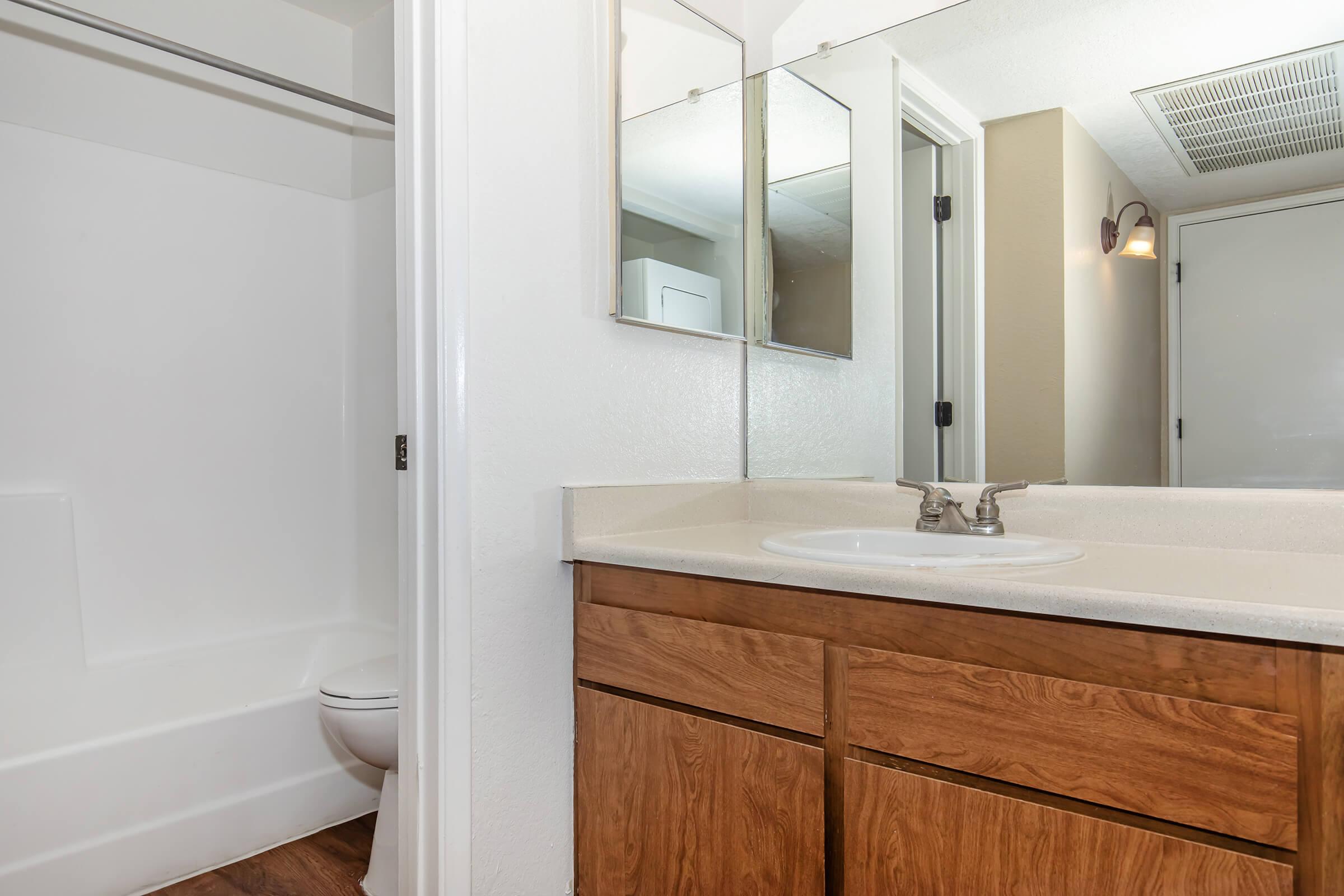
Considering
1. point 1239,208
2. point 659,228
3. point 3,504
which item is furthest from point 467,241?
point 3,504

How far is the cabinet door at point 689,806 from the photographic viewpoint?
113cm

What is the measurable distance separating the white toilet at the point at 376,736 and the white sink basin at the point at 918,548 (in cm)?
95

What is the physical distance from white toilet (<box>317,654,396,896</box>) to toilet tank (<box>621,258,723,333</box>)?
3.26 ft

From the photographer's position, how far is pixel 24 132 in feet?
6.70

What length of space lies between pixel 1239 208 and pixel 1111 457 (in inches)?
17.8

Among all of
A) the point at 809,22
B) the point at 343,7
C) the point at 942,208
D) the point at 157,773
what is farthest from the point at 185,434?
the point at 942,208

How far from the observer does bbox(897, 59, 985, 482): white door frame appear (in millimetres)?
1537

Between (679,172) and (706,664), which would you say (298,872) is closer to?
(706,664)

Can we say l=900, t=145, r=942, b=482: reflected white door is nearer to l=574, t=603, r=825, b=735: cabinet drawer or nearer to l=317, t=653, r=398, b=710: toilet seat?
l=574, t=603, r=825, b=735: cabinet drawer

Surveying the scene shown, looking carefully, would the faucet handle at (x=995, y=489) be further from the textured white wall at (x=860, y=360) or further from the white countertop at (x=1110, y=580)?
the textured white wall at (x=860, y=360)

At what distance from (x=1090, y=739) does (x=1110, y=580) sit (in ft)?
0.64

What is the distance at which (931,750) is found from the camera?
100cm

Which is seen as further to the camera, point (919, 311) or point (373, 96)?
point (373, 96)

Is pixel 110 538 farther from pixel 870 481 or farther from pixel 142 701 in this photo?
pixel 870 481
